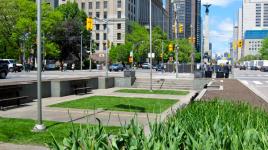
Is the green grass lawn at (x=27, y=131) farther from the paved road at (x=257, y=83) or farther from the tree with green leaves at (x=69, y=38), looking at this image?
the tree with green leaves at (x=69, y=38)

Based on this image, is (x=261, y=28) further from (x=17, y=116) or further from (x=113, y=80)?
(x=17, y=116)

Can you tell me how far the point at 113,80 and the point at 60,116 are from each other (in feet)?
58.5

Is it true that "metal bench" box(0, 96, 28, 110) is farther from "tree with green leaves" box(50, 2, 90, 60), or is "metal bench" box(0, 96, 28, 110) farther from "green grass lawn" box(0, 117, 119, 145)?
"tree with green leaves" box(50, 2, 90, 60)

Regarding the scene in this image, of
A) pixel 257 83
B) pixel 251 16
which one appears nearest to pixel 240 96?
pixel 257 83

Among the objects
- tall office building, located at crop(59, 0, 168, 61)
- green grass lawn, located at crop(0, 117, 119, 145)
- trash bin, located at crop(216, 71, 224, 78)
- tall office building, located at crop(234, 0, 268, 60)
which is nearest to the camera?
green grass lawn, located at crop(0, 117, 119, 145)

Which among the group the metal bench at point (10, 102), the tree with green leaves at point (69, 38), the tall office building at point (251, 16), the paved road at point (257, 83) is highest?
the tall office building at point (251, 16)

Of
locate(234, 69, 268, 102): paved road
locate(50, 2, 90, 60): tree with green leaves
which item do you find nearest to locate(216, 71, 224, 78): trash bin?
locate(234, 69, 268, 102): paved road

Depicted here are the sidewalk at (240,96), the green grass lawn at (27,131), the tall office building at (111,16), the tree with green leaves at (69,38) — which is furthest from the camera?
the tall office building at (111,16)

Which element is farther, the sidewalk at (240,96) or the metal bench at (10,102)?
the sidewalk at (240,96)

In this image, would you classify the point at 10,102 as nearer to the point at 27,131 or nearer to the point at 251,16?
the point at 27,131

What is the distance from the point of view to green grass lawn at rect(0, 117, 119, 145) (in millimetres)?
9403

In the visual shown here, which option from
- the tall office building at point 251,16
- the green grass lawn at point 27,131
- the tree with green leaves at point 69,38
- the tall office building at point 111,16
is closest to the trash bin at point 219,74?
the green grass lawn at point 27,131

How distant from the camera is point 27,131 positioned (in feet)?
34.9

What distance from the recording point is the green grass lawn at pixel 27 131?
940 centimetres
